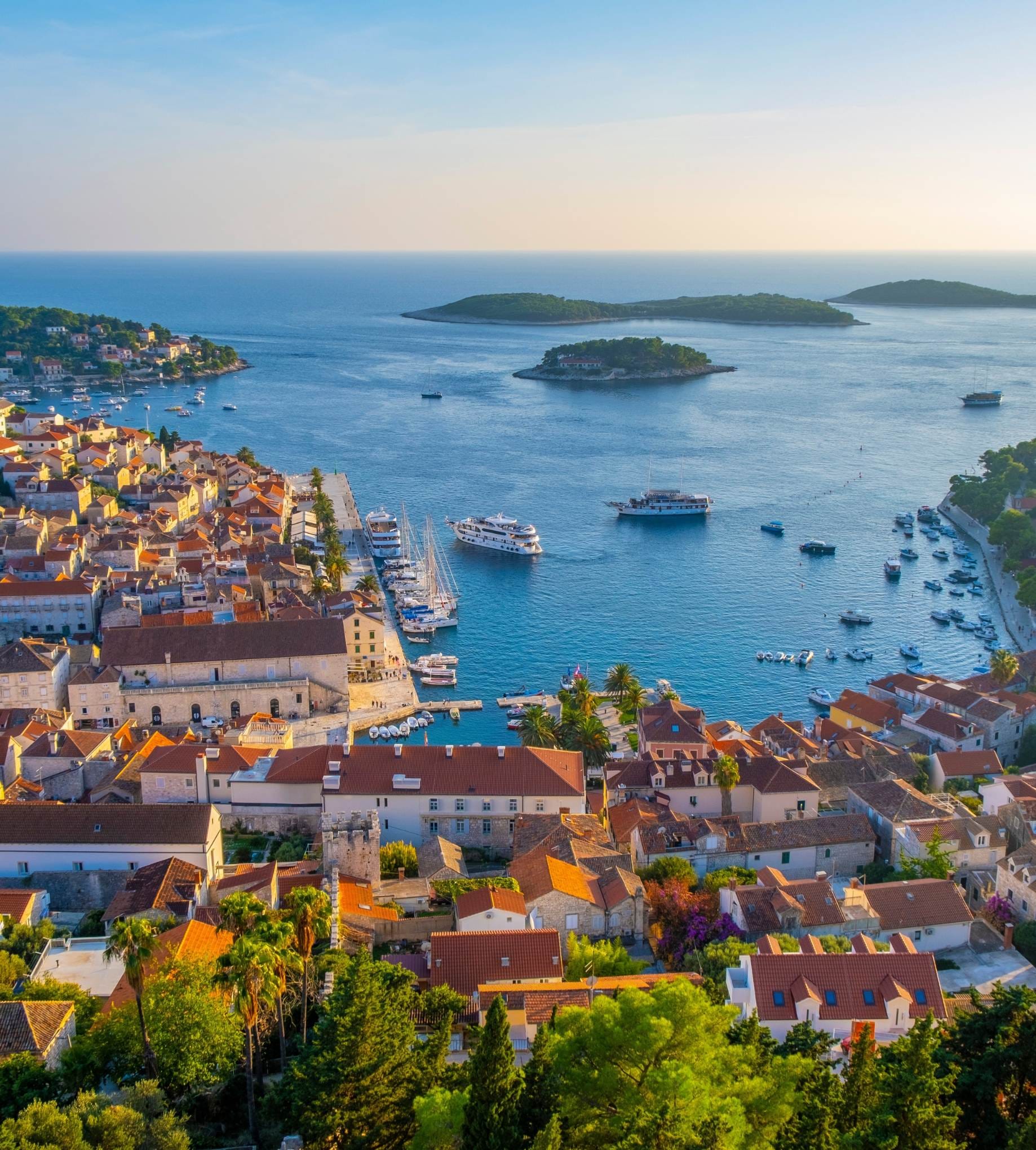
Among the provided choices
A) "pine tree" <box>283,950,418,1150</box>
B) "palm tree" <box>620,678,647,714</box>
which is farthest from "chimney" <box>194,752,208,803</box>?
"palm tree" <box>620,678,647,714</box>

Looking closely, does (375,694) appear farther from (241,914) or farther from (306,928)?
(241,914)

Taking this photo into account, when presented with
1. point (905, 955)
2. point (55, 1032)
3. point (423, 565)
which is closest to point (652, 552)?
point (423, 565)

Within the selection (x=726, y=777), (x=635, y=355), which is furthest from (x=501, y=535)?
(x=635, y=355)

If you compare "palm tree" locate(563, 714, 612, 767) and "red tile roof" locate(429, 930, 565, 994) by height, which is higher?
"red tile roof" locate(429, 930, 565, 994)

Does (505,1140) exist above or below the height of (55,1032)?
above

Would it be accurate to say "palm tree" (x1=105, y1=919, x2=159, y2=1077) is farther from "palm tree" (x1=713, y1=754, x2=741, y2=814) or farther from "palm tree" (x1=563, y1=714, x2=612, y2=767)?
"palm tree" (x1=563, y1=714, x2=612, y2=767)

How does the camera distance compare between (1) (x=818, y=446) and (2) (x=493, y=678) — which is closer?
(2) (x=493, y=678)

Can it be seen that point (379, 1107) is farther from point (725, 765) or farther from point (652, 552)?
point (652, 552)
